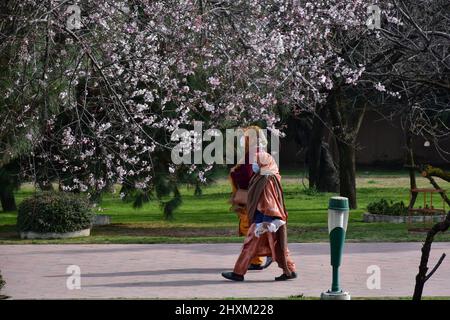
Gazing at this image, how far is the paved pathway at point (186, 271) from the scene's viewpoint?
1173 centimetres

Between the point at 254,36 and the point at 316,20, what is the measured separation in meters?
3.63

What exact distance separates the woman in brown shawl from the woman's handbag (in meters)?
0.65

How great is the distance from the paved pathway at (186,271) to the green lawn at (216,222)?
123cm

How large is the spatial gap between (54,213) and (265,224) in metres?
6.62

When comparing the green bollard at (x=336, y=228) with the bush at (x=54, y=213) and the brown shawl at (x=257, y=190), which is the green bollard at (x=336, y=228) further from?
the bush at (x=54, y=213)

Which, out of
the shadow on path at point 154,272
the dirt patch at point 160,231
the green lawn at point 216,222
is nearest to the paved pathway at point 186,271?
the shadow on path at point 154,272

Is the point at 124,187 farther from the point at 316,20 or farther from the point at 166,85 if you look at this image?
the point at 166,85

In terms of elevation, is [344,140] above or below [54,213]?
above

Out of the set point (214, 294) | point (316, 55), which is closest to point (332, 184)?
point (316, 55)

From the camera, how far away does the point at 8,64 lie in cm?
1181

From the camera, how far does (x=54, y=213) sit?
723 inches

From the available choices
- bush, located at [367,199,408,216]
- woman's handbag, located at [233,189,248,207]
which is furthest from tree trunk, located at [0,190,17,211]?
woman's handbag, located at [233,189,248,207]
